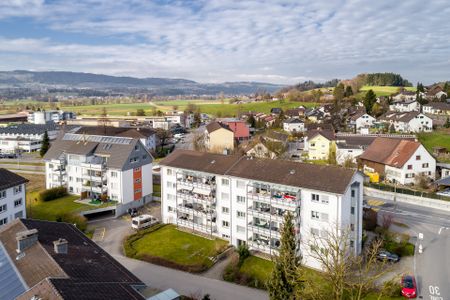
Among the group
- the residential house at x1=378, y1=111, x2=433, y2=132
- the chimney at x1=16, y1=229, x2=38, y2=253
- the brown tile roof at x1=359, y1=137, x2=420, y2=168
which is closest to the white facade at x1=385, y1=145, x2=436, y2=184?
the brown tile roof at x1=359, y1=137, x2=420, y2=168

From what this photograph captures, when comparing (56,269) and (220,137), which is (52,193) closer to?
(56,269)

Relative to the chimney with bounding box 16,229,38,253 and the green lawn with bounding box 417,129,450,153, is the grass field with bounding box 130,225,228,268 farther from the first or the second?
the green lawn with bounding box 417,129,450,153

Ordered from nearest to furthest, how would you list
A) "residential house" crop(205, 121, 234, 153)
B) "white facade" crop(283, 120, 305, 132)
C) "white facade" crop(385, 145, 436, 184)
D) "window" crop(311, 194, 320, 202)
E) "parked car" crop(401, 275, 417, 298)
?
"parked car" crop(401, 275, 417, 298) < "window" crop(311, 194, 320, 202) < "white facade" crop(385, 145, 436, 184) < "residential house" crop(205, 121, 234, 153) < "white facade" crop(283, 120, 305, 132)

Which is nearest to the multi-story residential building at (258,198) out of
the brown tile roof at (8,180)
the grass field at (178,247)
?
the grass field at (178,247)

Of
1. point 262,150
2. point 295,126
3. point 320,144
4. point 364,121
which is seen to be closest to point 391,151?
point 320,144

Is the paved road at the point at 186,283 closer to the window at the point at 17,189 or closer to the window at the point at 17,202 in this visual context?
the window at the point at 17,202

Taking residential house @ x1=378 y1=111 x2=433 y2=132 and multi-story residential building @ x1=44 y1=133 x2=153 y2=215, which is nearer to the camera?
multi-story residential building @ x1=44 y1=133 x2=153 y2=215
